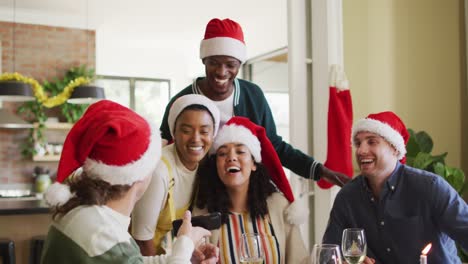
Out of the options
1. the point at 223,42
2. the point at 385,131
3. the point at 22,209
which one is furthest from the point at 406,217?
the point at 22,209

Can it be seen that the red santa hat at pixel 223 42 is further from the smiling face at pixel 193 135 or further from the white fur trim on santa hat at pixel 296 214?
the white fur trim on santa hat at pixel 296 214

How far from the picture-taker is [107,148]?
4.60 feet

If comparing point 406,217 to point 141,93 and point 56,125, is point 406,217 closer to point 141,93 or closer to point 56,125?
point 56,125

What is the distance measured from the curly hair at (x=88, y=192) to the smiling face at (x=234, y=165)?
2.85ft

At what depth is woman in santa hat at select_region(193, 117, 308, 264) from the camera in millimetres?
2248

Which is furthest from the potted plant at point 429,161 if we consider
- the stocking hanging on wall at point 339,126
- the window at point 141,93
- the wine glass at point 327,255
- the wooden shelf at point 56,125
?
the window at point 141,93

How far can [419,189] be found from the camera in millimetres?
2287

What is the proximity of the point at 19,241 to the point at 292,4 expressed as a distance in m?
2.37

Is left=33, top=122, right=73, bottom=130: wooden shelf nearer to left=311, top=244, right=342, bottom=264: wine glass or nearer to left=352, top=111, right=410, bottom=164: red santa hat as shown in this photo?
left=352, top=111, right=410, bottom=164: red santa hat

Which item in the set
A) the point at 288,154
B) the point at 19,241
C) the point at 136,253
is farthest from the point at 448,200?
the point at 19,241

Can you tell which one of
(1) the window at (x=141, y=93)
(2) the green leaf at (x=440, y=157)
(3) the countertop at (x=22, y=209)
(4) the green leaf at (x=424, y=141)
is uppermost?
(1) the window at (x=141, y=93)

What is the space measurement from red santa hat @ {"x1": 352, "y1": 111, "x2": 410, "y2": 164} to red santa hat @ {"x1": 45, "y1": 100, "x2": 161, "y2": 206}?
132 centimetres

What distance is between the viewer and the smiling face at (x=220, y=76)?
2.47 meters

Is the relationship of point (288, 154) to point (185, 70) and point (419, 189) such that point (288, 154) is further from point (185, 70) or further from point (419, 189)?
point (185, 70)
